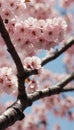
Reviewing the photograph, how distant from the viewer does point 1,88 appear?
440 cm

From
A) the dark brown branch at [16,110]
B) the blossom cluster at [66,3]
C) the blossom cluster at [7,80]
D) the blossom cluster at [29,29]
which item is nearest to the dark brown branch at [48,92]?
the dark brown branch at [16,110]

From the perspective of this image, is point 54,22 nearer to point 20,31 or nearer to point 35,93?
point 20,31

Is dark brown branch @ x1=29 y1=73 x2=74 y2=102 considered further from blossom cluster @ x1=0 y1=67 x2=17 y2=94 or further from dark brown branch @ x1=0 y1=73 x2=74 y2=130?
blossom cluster @ x1=0 y1=67 x2=17 y2=94

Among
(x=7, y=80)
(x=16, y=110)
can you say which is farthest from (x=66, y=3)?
(x=16, y=110)

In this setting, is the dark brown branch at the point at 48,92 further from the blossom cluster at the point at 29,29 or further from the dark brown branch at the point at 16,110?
the blossom cluster at the point at 29,29

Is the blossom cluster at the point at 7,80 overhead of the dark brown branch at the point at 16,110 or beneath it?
overhead

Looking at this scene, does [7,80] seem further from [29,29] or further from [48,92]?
[48,92]

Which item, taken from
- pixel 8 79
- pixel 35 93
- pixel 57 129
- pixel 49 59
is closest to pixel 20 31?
pixel 8 79

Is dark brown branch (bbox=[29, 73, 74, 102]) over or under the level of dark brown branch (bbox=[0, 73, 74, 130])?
under

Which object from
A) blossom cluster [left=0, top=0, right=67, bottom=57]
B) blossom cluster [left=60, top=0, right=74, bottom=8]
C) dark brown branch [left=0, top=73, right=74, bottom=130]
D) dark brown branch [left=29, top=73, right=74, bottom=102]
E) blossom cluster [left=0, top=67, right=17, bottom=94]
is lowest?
blossom cluster [left=60, top=0, right=74, bottom=8]

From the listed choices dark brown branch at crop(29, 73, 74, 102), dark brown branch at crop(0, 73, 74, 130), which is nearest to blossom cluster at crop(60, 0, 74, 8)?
dark brown branch at crop(29, 73, 74, 102)

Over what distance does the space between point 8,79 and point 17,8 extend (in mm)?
883

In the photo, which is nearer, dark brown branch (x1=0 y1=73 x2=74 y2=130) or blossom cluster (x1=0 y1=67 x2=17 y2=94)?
dark brown branch (x1=0 y1=73 x2=74 y2=130)

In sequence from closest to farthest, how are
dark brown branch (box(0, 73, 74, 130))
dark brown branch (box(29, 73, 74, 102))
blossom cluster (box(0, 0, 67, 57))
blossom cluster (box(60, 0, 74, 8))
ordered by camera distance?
1. dark brown branch (box(0, 73, 74, 130))
2. blossom cluster (box(0, 0, 67, 57))
3. dark brown branch (box(29, 73, 74, 102))
4. blossom cluster (box(60, 0, 74, 8))
